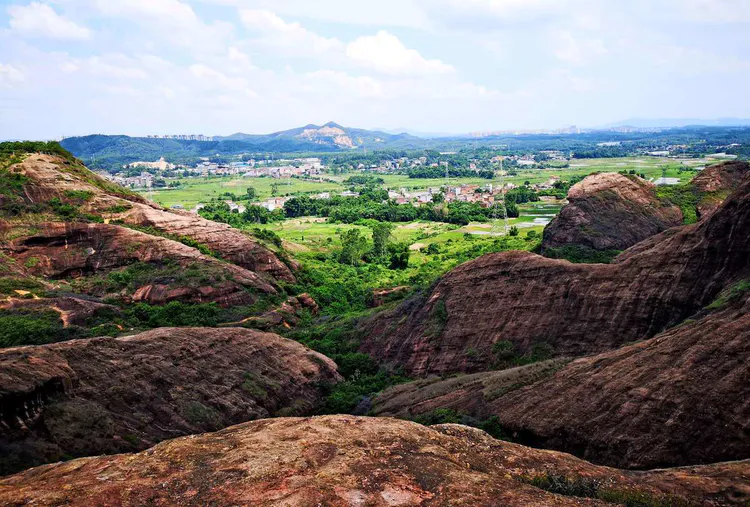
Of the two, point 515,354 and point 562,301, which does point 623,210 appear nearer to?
point 562,301

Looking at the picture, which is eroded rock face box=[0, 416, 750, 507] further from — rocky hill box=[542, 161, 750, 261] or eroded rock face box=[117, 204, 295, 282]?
rocky hill box=[542, 161, 750, 261]

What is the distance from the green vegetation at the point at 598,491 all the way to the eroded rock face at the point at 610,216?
5747 centimetres

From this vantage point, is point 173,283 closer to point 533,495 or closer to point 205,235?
point 205,235

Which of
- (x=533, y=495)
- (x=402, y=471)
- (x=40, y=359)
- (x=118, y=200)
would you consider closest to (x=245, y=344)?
(x=40, y=359)

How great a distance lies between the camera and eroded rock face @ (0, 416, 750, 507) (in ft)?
58.0

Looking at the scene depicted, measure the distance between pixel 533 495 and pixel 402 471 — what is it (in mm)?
4409

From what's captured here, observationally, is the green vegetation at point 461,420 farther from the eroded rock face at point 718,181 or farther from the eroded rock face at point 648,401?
the eroded rock face at point 718,181

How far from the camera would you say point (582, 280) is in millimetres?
41562

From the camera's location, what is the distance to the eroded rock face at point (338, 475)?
17672mm

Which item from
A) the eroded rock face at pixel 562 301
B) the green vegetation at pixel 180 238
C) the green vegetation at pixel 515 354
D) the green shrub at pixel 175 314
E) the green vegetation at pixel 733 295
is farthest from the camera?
the green vegetation at pixel 180 238

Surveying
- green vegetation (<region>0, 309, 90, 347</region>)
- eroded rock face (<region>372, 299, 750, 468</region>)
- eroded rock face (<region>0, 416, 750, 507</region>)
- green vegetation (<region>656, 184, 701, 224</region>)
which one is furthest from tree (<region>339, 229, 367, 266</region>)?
eroded rock face (<region>0, 416, 750, 507</region>)

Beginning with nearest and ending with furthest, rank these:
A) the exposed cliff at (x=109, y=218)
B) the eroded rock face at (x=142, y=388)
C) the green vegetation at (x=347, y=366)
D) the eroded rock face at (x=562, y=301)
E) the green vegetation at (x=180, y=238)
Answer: the eroded rock face at (x=142, y=388) → the eroded rock face at (x=562, y=301) → the green vegetation at (x=347, y=366) → the exposed cliff at (x=109, y=218) → the green vegetation at (x=180, y=238)

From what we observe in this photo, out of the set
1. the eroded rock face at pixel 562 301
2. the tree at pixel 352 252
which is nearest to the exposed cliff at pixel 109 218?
the tree at pixel 352 252

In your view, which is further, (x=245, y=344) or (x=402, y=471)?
(x=245, y=344)
